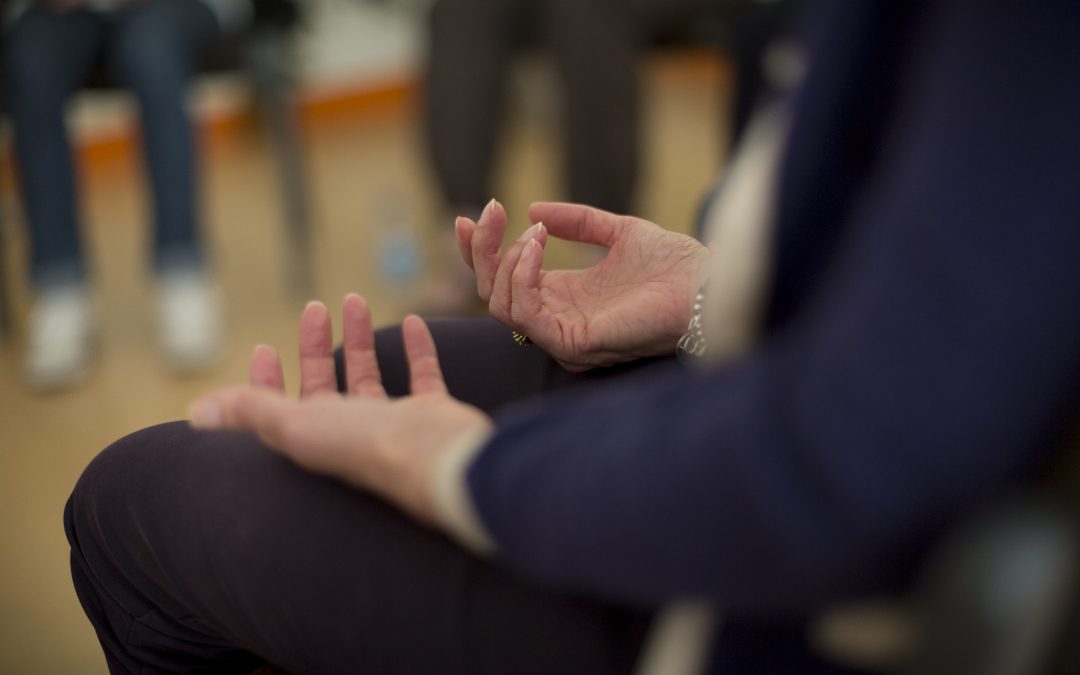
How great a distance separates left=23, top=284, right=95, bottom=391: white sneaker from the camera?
176cm

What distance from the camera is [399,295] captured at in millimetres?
2098

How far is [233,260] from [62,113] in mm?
571

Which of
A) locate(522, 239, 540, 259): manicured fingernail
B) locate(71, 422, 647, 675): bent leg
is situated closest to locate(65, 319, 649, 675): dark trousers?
locate(71, 422, 647, 675): bent leg

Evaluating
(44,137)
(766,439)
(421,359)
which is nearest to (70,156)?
(44,137)

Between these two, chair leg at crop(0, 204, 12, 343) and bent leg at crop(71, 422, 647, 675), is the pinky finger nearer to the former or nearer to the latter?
bent leg at crop(71, 422, 647, 675)

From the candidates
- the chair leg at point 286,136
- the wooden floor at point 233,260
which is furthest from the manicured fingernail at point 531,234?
the chair leg at point 286,136

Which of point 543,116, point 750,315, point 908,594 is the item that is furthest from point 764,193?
point 543,116

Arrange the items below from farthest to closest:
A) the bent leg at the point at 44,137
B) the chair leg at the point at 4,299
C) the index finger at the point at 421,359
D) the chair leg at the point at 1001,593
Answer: the chair leg at the point at 4,299 < the bent leg at the point at 44,137 < the index finger at the point at 421,359 < the chair leg at the point at 1001,593

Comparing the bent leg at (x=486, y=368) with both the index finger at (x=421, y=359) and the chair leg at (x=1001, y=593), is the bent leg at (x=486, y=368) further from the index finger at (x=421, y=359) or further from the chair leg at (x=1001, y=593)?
the chair leg at (x=1001, y=593)

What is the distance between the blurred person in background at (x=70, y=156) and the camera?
1.85 meters

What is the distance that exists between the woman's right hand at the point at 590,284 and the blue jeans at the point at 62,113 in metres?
1.30

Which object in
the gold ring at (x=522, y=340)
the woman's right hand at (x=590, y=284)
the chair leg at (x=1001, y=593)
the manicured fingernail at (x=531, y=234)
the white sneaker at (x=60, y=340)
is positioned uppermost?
the manicured fingernail at (x=531, y=234)

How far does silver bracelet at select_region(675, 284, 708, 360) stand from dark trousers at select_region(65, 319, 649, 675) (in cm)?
7

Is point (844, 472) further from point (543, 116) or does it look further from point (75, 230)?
point (543, 116)
